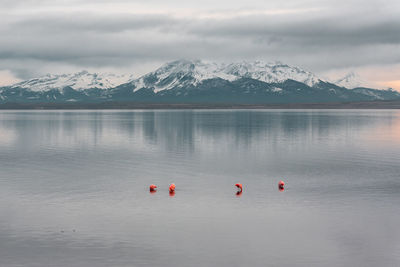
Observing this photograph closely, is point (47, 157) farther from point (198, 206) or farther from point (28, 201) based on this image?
point (198, 206)

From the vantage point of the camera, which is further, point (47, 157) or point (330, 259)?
point (47, 157)

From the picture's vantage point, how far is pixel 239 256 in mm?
31000

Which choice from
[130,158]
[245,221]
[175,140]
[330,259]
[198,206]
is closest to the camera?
[330,259]

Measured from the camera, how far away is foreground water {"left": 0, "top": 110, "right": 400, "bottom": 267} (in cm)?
3136

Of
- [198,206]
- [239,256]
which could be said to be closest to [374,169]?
[198,206]

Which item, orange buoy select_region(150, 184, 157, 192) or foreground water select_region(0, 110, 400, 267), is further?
orange buoy select_region(150, 184, 157, 192)

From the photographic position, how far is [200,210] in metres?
42.1

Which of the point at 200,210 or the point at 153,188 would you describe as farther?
the point at 153,188

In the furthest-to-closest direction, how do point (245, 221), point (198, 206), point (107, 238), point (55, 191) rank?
1. point (55, 191)
2. point (198, 206)
3. point (245, 221)
4. point (107, 238)

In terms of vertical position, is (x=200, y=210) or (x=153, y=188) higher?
(x=153, y=188)

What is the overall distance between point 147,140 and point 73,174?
48.2m

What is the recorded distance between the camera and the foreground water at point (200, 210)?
31.4 m

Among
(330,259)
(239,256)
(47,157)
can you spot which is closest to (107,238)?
(239,256)

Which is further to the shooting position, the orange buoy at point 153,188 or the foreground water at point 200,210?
the orange buoy at point 153,188
